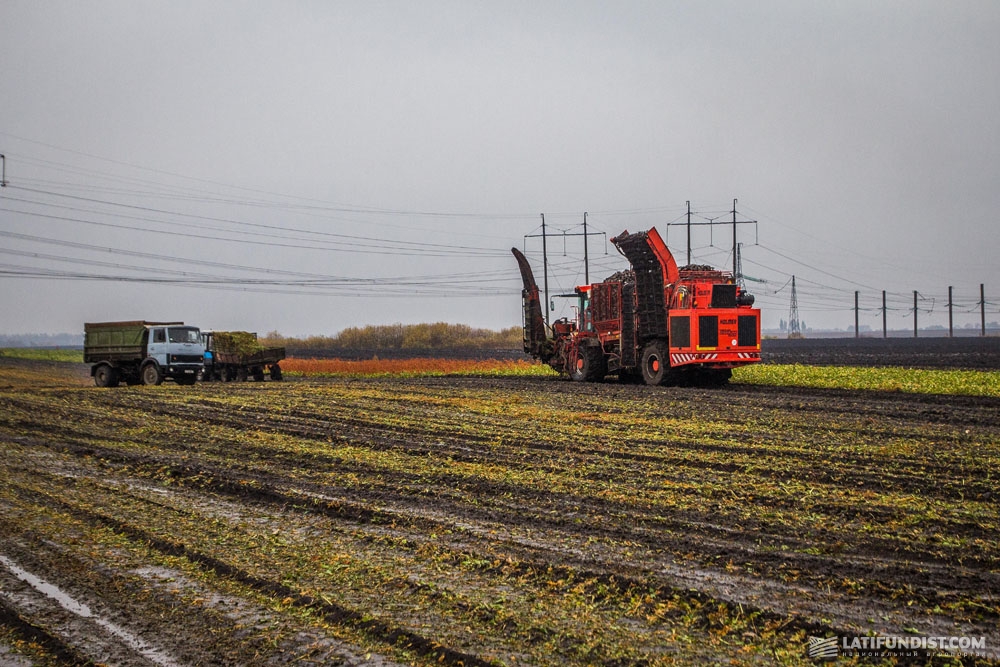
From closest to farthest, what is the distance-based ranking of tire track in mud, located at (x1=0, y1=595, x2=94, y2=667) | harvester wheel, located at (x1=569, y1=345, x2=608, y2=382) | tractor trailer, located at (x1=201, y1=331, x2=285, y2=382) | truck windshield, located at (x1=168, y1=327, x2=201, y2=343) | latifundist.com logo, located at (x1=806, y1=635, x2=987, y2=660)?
1. latifundist.com logo, located at (x1=806, y1=635, x2=987, y2=660)
2. tire track in mud, located at (x1=0, y1=595, x2=94, y2=667)
3. harvester wheel, located at (x1=569, y1=345, x2=608, y2=382)
4. truck windshield, located at (x1=168, y1=327, x2=201, y2=343)
5. tractor trailer, located at (x1=201, y1=331, x2=285, y2=382)

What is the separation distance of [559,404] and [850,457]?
8.95 m

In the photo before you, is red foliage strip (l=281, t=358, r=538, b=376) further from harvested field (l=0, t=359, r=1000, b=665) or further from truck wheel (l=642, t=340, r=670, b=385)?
harvested field (l=0, t=359, r=1000, b=665)

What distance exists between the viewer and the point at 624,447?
40.2 ft

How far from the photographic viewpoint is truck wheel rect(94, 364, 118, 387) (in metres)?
31.2

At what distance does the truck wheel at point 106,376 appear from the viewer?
102ft

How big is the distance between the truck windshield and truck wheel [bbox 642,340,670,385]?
1687 centimetres

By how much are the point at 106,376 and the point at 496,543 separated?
28.3m

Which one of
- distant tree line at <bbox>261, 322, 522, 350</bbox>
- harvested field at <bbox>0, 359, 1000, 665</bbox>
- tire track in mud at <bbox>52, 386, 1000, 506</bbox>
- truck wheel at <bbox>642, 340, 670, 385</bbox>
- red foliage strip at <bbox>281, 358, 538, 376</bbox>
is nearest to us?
harvested field at <bbox>0, 359, 1000, 665</bbox>

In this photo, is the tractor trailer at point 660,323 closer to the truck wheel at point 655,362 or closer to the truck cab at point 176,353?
the truck wheel at point 655,362

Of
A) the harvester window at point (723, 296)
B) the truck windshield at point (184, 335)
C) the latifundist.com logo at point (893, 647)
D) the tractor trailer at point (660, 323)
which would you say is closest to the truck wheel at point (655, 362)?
the tractor trailer at point (660, 323)

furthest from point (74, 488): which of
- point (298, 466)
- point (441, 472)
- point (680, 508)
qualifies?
point (680, 508)

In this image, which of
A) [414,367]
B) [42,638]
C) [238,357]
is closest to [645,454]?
[42,638]

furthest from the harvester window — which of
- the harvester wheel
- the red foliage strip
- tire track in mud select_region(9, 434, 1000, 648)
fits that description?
tire track in mud select_region(9, 434, 1000, 648)

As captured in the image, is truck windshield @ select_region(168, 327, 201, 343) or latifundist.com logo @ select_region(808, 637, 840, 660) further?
truck windshield @ select_region(168, 327, 201, 343)
